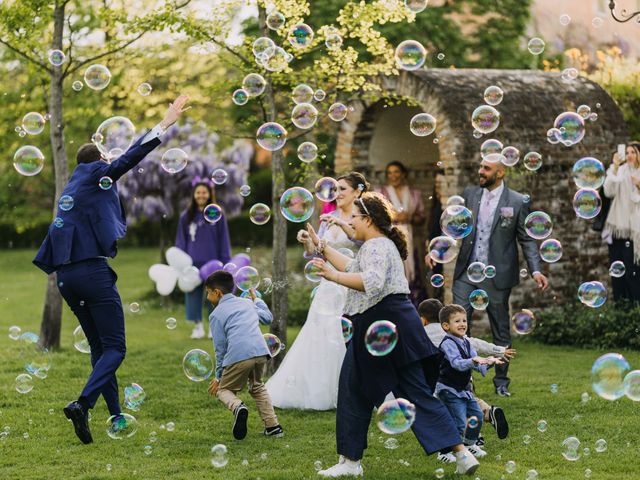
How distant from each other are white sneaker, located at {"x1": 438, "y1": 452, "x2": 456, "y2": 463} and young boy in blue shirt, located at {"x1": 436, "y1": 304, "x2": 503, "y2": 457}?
0.18 m

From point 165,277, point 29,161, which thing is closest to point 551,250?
point 29,161

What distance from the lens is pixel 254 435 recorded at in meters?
7.50

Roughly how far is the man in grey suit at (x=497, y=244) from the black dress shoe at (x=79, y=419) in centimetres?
324

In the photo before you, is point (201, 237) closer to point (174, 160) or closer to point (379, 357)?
point (174, 160)

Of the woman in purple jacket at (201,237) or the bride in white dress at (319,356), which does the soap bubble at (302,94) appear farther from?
the woman in purple jacket at (201,237)

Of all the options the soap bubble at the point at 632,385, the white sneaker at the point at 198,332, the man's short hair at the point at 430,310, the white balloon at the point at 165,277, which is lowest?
the white sneaker at the point at 198,332

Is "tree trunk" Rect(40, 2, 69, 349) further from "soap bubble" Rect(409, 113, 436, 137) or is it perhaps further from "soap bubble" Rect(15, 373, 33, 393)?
"soap bubble" Rect(409, 113, 436, 137)

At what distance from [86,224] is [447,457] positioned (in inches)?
115

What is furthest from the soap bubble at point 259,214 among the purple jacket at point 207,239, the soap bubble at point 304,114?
the purple jacket at point 207,239

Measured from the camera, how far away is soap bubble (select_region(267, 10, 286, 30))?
9375 mm

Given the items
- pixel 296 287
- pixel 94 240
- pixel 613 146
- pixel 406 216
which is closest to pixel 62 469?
pixel 94 240

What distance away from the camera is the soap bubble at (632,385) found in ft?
21.3

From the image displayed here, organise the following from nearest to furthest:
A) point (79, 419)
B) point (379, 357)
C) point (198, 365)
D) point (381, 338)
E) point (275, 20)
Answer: point (381, 338)
point (379, 357)
point (79, 419)
point (198, 365)
point (275, 20)

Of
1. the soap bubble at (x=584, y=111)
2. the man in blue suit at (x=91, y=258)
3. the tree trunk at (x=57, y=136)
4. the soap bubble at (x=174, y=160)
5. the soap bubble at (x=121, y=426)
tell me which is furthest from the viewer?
the soap bubble at (x=584, y=111)
